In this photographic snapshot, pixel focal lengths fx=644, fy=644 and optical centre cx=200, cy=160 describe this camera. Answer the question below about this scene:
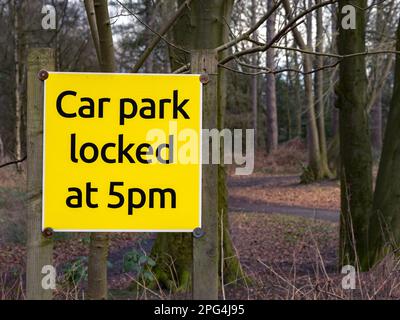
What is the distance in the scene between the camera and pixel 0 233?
37.9 feet

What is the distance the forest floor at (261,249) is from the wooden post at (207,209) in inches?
30.1

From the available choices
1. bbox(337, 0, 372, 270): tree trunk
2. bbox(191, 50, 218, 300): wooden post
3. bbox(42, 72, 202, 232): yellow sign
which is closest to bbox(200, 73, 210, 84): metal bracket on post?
bbox(191, 50, 218, 300): wooden post

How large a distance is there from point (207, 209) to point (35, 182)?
3.00 feet

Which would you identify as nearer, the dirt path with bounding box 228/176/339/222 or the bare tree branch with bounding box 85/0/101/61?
the bare tree branch with bounding box 85/0/101/61

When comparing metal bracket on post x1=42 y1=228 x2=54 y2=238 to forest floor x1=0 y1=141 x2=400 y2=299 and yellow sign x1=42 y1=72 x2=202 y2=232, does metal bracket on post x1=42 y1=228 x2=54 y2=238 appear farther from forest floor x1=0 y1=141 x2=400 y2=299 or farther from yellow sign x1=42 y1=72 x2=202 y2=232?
forest floor x1=0 y1=141 x2=400 y2=299

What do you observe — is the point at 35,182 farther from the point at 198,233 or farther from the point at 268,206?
the point at 268,206

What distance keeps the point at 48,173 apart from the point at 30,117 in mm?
321

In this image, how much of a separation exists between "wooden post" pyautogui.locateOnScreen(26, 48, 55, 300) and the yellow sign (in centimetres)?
4

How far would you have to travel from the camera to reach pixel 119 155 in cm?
336

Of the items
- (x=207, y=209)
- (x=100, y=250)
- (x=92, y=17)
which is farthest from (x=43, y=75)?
(x=92, y=17)

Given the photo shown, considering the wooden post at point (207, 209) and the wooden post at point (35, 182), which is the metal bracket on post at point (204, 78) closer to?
the wooden post at point (207, 209)

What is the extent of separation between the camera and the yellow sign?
3.35 m

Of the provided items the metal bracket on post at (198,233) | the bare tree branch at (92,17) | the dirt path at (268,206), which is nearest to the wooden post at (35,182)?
the metal bracket on post at (198,233)
